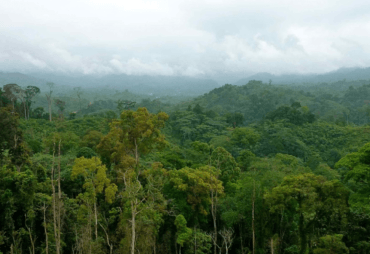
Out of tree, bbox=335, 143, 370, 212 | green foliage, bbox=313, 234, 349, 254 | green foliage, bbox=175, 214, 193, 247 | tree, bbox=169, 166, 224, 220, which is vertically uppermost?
tree, bbox=335, 143, 370, 212

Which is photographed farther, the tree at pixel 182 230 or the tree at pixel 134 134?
the tree at pixel 134 134

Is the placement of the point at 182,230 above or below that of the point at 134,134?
below

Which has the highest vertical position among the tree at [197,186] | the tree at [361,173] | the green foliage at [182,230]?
the tree at [361,173]

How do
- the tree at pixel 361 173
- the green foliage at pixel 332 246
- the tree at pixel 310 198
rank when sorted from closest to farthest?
the tree at pixel 361 173 < the green foliage at pixel 332 246 < the tree at pixel 310 198

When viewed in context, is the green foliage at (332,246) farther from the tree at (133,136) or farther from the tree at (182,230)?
the tree at (133,136)

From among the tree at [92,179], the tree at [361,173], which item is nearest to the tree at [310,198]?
the tree at [361,173]

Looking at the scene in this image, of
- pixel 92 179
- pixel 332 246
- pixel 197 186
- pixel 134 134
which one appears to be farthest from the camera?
pixel 134 134

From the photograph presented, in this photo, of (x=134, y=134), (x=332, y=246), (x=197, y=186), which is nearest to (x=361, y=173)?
(x=332, y=246)

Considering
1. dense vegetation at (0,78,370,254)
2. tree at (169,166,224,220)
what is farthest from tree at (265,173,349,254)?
tree at (169,166,224,220)

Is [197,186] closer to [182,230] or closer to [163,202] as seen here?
[163,202]

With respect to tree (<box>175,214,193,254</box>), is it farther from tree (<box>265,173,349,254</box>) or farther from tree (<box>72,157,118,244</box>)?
tree (<box>265,173,349,254</box>)
